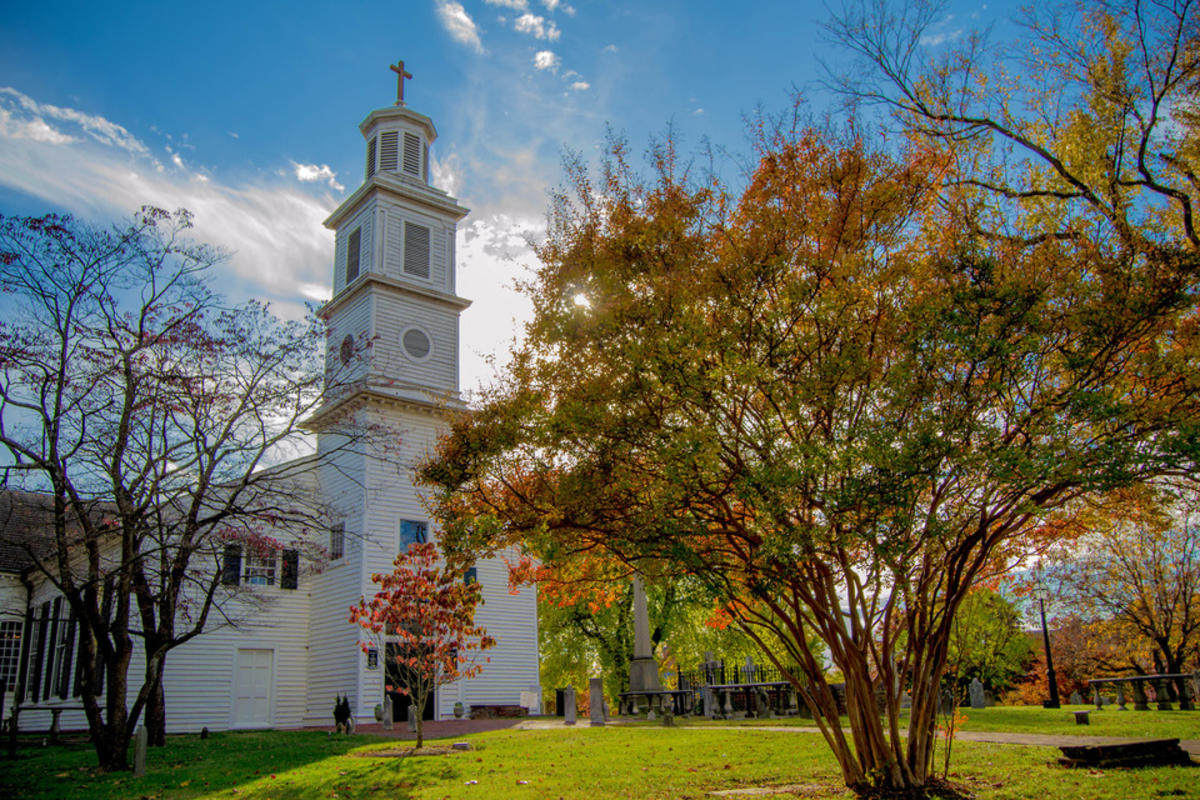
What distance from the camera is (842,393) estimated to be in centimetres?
842

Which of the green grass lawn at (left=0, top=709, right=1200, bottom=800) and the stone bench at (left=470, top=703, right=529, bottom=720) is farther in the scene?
A: the stone bench at (left=470, top=703, right=529, bottom=720)

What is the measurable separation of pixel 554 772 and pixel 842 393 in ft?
20.8

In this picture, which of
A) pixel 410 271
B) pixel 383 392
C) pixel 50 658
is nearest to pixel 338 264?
pixel 410 271

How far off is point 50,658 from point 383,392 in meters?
13.9

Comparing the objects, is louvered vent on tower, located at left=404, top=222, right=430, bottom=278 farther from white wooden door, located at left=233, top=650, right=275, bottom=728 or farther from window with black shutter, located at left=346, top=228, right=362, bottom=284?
white wooden door, located at left=233, top=650, right=275, bottom=728

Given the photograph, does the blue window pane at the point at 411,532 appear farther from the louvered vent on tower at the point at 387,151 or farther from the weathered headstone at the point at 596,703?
the louvered vent on tower at the point at 387,151

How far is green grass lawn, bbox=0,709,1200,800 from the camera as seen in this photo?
335 inches

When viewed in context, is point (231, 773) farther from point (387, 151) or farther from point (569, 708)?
point (387, 151)

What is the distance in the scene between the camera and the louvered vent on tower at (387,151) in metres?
28.8

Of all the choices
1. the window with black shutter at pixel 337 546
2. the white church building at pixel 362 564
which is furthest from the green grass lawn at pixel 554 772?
the window with black shutter at pixel 337 546

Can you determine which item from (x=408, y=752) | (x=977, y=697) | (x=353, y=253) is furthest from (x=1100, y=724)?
(x=353, y=253)

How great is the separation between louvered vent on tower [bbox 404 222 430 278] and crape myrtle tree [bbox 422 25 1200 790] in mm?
19418

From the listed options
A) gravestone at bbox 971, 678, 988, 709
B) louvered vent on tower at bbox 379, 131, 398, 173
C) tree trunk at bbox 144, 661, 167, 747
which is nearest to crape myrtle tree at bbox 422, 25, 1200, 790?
tree trunk at bbox 144, 661, 167, 747

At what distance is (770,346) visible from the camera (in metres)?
8.27
